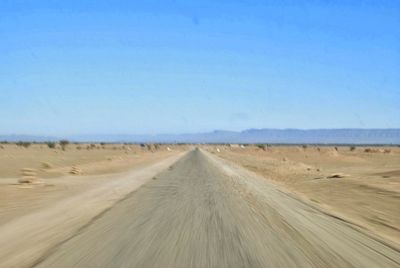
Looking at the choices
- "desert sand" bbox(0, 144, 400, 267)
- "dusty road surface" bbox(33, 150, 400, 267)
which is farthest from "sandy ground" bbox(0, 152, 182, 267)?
"dusty road surface" bbox(33, 150, 400, 267)

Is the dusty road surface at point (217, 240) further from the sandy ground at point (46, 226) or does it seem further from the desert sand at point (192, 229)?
the sandy ground at point (46, 226)

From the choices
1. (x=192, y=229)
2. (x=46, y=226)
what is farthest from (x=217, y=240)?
(x=46, y=226)

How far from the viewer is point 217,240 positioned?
35.1 ft

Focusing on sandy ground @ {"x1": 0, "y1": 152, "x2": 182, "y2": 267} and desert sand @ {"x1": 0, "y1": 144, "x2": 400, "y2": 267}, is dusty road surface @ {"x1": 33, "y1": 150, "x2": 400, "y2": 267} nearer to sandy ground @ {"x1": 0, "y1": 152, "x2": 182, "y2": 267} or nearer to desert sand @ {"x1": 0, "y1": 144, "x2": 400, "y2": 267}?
desert sand @ {"x1": 0, "y1": 144, "x2": 400, "y2": 267}

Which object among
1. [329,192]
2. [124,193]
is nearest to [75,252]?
[124,193]

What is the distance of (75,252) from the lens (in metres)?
9.27

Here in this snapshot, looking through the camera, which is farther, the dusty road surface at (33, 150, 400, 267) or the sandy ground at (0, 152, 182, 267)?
the sandy ground at (0, 152, 182, 267)

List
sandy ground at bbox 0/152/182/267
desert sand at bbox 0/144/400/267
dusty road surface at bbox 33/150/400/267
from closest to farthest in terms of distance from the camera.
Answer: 1. dusty road surface at bbox 33/150/400/267
2. desert sand at bbox 0/144/400/267
3. sandy ground at bbox 0/152/182/267

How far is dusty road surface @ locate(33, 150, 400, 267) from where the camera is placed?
8711 mm

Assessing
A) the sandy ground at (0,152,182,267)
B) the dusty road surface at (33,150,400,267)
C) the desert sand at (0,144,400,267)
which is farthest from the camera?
the sandy ground at (0,152,182,267)

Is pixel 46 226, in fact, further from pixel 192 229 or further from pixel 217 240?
pixel 217 240

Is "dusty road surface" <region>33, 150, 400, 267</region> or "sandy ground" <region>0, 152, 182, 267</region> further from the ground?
"dusty road surface" <region>33, 150, 400, 267</region>

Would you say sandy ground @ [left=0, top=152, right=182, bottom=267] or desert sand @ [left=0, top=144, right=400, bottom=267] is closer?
desert sand @ [left=0, top=144, right=400, bottom=267]

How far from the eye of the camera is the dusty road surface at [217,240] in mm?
8711
